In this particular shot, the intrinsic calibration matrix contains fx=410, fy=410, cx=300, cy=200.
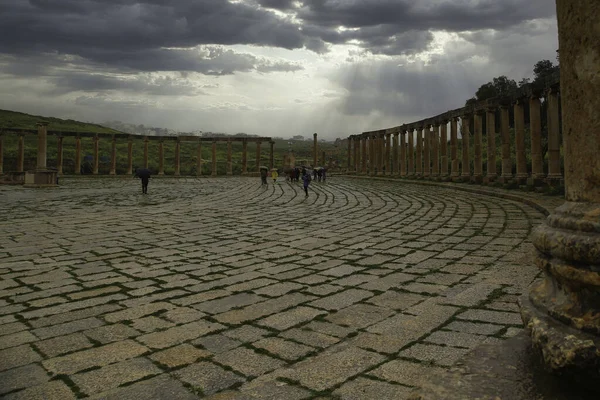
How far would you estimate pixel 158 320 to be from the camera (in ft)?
11.8

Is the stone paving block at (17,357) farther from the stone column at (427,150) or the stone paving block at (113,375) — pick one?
the stone column at (427,150)

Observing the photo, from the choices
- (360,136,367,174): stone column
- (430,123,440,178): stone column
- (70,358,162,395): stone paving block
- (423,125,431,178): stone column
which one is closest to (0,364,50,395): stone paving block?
(70,358,162,395): stone paving block

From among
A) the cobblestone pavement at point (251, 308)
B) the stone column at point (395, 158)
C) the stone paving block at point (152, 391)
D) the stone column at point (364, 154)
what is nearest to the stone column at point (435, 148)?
the stone column at point (395, 158)

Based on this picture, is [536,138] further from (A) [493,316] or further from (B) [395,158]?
(B) [395,158]

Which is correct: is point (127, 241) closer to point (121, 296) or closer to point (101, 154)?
point (121, 296)

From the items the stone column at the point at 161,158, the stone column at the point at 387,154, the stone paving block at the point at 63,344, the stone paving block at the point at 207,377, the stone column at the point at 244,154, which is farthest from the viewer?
the stone column at the point at 244,154

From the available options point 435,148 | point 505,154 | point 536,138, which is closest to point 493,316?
point 536,138

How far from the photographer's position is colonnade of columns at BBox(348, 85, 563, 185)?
14161 millimetres

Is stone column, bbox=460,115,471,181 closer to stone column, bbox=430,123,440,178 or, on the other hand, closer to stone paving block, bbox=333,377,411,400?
stone column, bbox=430,123,440,178

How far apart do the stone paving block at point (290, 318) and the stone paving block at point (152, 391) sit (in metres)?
1.06

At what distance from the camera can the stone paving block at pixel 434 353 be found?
272 cm

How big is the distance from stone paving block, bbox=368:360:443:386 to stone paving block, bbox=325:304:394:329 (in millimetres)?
702

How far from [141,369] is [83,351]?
2.01 feet

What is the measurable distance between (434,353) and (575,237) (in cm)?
138
